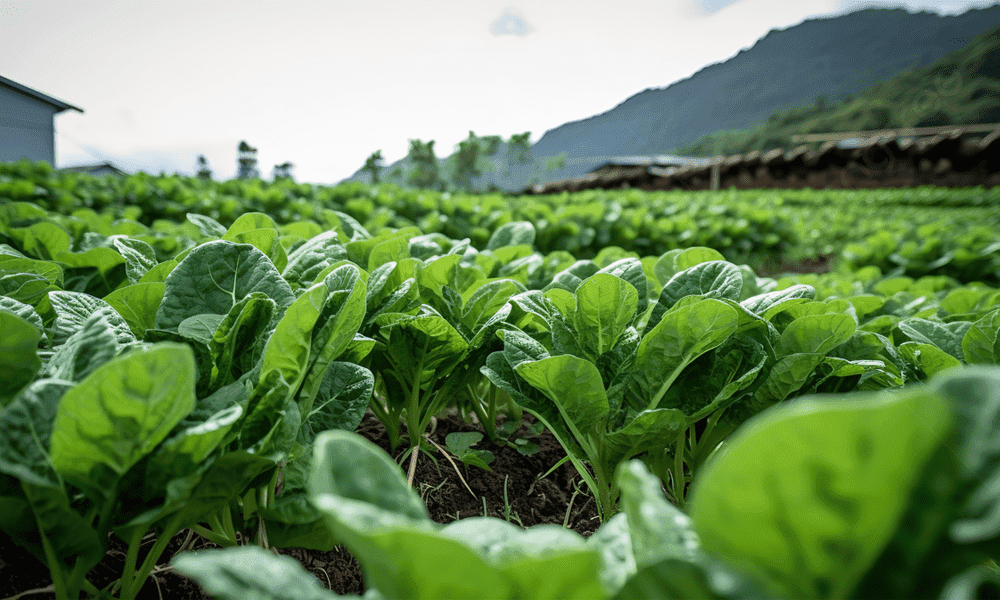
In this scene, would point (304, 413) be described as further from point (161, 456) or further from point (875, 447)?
point (875, 447)

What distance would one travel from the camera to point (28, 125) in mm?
5664

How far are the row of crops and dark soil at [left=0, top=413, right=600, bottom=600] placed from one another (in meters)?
0.06

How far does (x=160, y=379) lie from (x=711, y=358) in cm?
84

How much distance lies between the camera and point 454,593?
0.36 m

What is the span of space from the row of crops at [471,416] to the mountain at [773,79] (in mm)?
A: 93638

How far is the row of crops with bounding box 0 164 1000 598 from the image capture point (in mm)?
330

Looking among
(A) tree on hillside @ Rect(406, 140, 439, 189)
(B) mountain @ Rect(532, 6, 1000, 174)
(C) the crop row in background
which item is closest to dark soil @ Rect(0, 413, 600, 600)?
(C) the crop row in background

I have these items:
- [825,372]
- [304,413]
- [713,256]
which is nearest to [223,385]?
[304,413]

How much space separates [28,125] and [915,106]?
8307 cm

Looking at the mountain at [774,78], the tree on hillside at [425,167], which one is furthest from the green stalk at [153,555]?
the mountain at [774,78]

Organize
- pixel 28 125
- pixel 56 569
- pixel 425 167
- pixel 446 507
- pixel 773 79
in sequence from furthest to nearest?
1. pixel 773 79
2. pixel 425 167
3. pixel 28 125
4. pixel 446 507
5. pixel 56 569

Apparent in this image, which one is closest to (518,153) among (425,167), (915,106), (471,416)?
(425,167)

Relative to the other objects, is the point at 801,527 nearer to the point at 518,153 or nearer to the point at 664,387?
the point at 664,387

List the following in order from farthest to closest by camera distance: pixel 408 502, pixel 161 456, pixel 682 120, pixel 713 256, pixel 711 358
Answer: pixel 682 120 < pixel 713 256 < pixel 711 358 < pixel 161 456 < pixel 408 502
